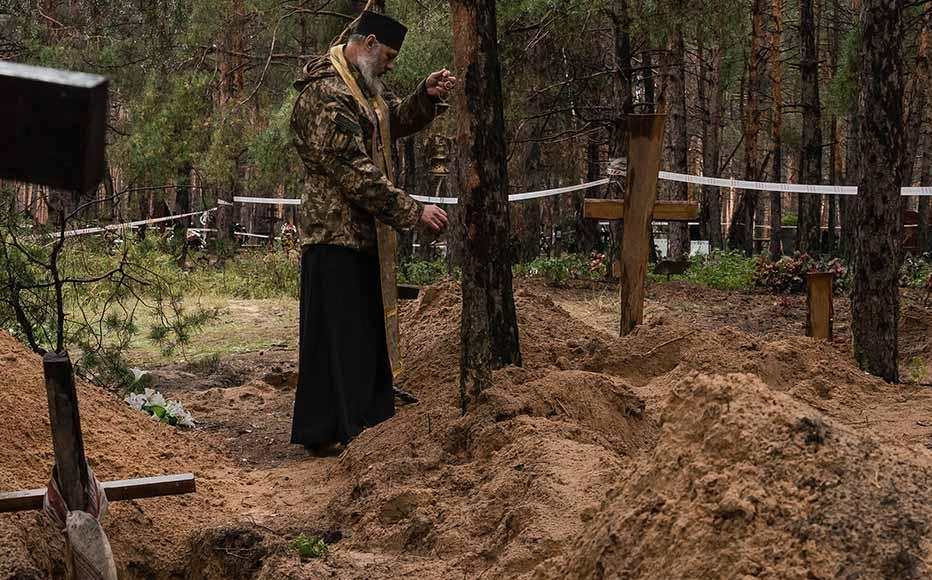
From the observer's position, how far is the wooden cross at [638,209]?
7375 millimetres

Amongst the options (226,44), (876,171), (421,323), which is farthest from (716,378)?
(226,44)

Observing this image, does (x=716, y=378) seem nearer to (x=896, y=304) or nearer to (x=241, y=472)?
(x=241, y=472)

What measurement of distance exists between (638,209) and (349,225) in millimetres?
2129

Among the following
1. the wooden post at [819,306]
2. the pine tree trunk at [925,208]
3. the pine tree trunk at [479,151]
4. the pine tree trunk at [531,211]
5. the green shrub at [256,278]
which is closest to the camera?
the pine tree trunk at [479,151]

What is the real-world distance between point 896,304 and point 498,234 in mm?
2954

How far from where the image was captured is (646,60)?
1906 centimetres

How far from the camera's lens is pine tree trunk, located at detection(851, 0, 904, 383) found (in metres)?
7.28

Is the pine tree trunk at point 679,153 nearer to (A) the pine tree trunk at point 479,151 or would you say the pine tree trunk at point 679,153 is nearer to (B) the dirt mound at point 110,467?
(A) the pine tree trunk at point 479,151

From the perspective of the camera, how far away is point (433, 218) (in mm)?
5992

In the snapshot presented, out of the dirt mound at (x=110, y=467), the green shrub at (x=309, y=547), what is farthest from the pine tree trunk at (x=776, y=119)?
the green shrub at (x=309, y=547)

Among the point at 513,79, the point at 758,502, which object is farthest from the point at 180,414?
the point at 513,79

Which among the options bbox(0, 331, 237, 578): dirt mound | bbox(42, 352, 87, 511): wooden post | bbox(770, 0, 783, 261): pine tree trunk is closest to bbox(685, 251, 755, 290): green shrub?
bbox(770, 0, 783, 261): pine tree trunk

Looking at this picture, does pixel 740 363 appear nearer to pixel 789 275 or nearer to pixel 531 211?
pixel 789 275

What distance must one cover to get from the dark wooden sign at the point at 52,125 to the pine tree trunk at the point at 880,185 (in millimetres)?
6456
